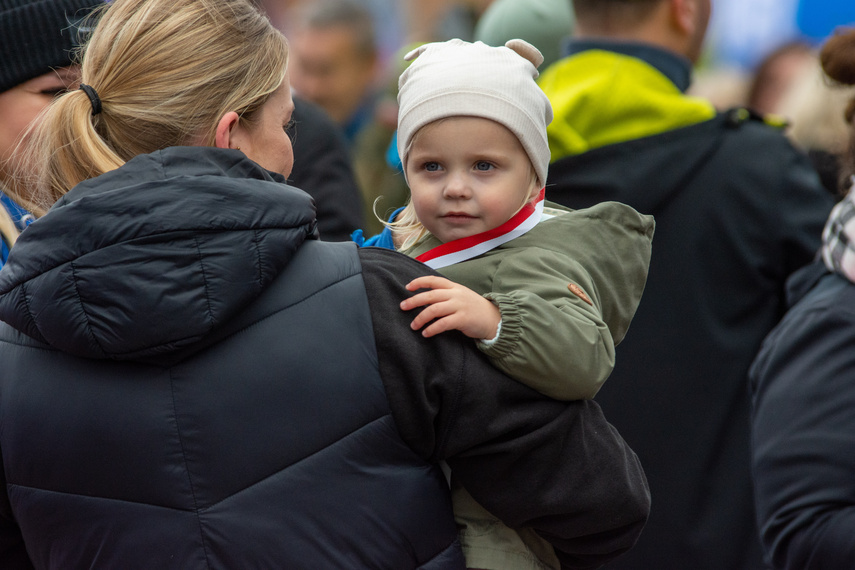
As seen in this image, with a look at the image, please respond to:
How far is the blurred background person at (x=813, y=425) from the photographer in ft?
7.41

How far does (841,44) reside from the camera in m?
2.69

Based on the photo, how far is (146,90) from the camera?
1790 millimetres

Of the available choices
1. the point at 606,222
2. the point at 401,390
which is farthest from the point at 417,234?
the point at 401,390

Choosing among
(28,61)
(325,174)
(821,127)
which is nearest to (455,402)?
(28,61)

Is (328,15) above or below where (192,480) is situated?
below

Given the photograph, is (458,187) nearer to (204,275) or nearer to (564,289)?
(564,289)

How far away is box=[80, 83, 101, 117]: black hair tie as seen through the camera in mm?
1792

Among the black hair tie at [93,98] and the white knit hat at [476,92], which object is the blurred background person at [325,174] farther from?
the black hair tie at [93,98]

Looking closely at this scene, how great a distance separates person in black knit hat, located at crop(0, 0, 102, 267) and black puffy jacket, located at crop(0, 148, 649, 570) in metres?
0.98

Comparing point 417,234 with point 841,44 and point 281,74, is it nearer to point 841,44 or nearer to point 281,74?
point 281,74

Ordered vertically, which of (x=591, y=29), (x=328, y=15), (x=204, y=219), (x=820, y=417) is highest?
(x=204, y=219)

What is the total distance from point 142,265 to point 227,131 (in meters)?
0.42

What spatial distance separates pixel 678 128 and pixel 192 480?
222 cm

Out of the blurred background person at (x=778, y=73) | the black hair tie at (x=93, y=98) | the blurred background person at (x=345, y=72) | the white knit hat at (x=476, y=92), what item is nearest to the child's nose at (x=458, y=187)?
the white knit hat at (x=476, y=92)
